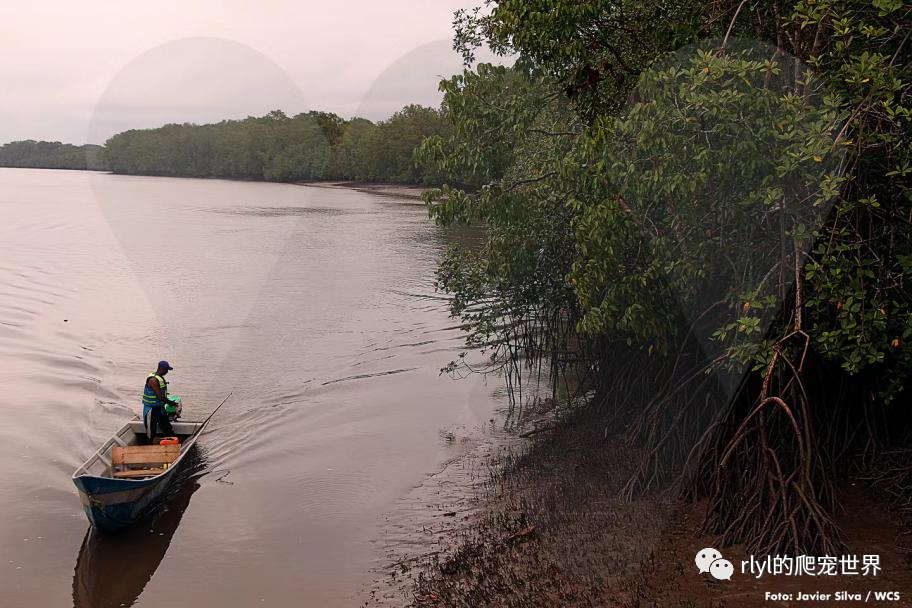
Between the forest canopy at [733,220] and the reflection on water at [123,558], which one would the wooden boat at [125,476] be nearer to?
the reflection on water at [123,558]

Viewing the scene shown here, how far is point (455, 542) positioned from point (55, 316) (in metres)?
20.6

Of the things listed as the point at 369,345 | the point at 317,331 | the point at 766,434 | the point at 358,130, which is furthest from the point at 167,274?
the point at 358,130

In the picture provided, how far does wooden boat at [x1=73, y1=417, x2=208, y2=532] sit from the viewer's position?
10617mm

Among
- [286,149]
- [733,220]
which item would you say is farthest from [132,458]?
[286,149]

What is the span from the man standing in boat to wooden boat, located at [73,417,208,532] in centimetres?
31

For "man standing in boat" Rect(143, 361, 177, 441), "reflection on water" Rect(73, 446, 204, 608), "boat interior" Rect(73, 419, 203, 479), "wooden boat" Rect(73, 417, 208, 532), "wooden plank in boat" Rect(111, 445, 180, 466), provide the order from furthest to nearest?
"man standing in boat" Rect(143, 361, 177, 441) → "wooden plank in boat" Rect(111, 445, 180, 466) → "boat interior" Rect(73, 419, 203, 479) → "wooden boat" Rect(73, 417, 208, 532) → "reflection on water" Rect(73, 446, 204, 608)

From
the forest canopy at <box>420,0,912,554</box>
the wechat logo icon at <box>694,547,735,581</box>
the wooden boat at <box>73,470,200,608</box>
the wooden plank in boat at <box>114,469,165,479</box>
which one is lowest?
the wooden boat at <box>73,470,200,608</box>

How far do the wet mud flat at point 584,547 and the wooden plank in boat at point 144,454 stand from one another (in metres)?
3.98

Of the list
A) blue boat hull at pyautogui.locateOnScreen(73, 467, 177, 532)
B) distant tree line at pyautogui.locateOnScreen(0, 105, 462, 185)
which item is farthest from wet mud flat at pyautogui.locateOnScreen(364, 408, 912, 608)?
distant tree line at pyautogui.locateOnScreen(0, 105, 462, 185)

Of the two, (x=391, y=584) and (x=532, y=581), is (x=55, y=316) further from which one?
(x=532, y=581)

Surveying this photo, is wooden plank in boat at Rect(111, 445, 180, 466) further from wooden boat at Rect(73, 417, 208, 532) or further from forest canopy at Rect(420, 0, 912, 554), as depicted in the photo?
forest canopy at Rect(420, 0, 912, 554)

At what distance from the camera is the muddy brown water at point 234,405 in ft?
34.5

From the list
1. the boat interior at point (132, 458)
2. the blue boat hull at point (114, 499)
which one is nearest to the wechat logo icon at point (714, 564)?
the blue boat hull at point (114, 499)

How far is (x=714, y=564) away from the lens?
8.03 meters
